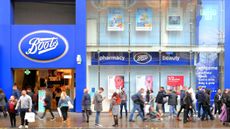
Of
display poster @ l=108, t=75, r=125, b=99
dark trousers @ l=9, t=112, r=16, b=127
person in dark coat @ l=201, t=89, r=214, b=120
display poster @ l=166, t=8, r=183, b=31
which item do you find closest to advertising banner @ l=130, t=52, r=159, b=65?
display poster @ l=108, t=75, r=125, b=99

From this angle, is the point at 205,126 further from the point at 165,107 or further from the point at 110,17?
the point at 110,17

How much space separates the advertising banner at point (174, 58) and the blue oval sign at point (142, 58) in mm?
836

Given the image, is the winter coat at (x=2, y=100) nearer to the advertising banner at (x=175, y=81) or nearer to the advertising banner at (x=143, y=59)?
the advertising banner at (x=143, y=59)

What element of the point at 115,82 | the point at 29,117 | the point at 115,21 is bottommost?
the point at 29,117

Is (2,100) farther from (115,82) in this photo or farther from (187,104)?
(187,104)

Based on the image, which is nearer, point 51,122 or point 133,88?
point 51,122

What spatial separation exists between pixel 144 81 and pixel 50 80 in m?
5.92

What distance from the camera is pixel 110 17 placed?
27.4m

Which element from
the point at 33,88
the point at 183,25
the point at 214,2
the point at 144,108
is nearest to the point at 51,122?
the point at 144,108

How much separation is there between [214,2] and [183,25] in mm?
2296

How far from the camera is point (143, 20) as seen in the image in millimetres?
27516

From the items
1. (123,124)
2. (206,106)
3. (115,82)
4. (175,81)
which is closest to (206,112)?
(206,106)

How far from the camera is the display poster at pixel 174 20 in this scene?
27.5m

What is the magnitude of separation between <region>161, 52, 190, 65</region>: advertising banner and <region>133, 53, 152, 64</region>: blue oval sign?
32.9 inches
